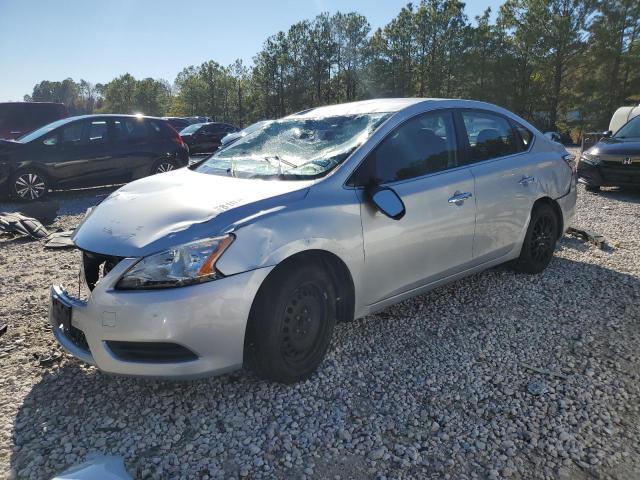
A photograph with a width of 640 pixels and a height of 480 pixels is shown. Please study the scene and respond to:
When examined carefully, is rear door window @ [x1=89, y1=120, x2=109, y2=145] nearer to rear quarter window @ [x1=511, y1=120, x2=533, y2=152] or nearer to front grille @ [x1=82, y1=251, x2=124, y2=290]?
front grille @ [x1=82, y1=251, x2=124, y2=290]

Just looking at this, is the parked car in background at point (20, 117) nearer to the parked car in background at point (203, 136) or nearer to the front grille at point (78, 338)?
the parked car in background at point (203, 136)

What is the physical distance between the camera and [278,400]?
2.73 m

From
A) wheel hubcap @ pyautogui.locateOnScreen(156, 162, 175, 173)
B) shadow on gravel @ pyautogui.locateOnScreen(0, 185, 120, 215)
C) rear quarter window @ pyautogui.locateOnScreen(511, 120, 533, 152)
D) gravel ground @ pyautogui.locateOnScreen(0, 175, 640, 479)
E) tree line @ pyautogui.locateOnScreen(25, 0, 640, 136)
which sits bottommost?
gravel ground @ pyautogui.locateOnScreen(0, 175, 640, 479)

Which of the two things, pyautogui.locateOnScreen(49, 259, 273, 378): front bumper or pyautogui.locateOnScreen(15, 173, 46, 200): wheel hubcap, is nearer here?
pyautogui.locateOnScreen(49, 259, 273, 378): front bumper

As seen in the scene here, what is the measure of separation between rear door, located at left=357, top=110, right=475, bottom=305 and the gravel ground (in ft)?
1.60

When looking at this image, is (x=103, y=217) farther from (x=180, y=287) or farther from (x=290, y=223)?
(x=290, y=223)

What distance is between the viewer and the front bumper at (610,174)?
8.56 meters

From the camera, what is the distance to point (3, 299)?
427 cm

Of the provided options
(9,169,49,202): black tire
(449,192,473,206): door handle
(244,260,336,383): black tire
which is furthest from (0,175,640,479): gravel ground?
(9,169,49,202): black tire

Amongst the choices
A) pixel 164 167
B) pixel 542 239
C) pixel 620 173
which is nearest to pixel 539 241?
pixel 542 239

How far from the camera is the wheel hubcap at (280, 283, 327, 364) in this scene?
2723 mm

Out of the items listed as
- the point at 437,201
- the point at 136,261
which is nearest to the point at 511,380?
the point at 437,201

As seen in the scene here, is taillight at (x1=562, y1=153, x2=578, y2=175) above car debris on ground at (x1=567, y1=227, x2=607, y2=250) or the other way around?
above

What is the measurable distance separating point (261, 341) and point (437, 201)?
5.29ft
